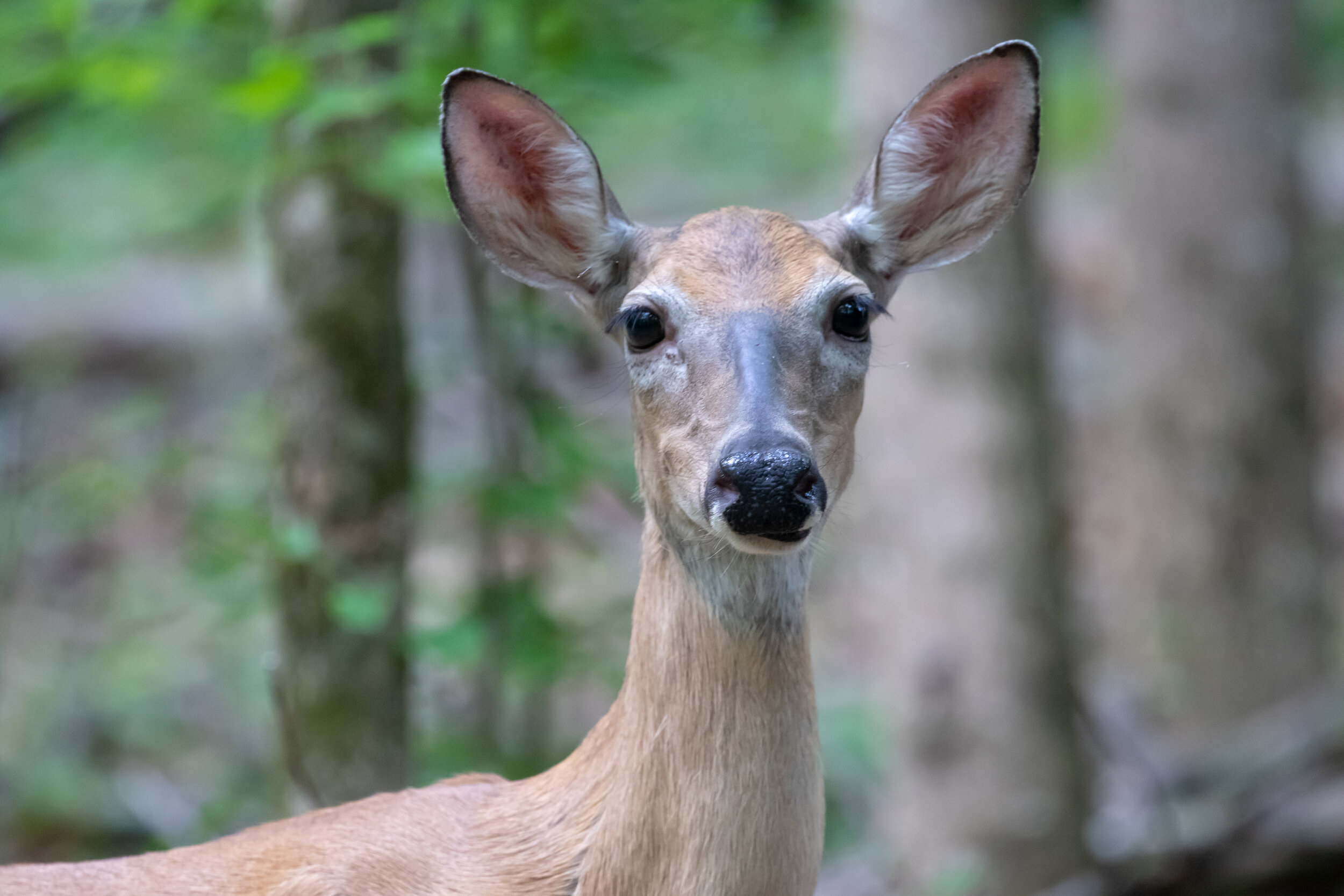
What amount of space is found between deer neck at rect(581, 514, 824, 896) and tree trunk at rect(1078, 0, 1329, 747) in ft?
23.3

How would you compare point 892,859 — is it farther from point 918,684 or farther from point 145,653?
point 145,653

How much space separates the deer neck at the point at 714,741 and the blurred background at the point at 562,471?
67cm

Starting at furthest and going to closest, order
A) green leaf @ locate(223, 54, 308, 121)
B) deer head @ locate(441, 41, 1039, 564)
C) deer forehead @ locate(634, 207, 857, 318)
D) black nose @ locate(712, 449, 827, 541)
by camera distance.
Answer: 1. green leaf @ locate(223, 54, 308, 121)
2. deer forehead @ locate(634, 207, 857, 318)
3. deer head @ locate(441, 41, 1039, 564)
4. black nose @ locate(712, 449, 827, 541)

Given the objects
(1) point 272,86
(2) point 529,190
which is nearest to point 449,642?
(1) point 272,86

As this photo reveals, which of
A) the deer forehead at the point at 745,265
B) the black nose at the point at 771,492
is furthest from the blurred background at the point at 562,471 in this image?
the black nose at the point at 771,492

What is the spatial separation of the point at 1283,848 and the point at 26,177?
773cm

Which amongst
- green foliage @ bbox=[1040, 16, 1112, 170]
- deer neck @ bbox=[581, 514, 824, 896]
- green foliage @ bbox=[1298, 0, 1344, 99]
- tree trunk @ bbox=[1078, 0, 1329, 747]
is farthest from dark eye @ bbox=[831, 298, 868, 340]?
green foliage @ bbox=[1040, 16, 1112, 170]

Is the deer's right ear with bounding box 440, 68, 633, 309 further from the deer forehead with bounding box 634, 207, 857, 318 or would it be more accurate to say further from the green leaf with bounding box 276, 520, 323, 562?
the green leaf with bounding box 276, 520, 323, 562

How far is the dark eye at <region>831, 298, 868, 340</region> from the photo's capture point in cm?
284

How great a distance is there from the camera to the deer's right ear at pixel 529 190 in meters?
2.91

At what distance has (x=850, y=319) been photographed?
286 centimetres

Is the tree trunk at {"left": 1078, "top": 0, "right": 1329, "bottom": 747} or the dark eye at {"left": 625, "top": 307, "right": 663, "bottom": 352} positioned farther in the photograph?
the tree trunk at {"left": 1078, "top": 0, "right": 1329, "bottom": 747}

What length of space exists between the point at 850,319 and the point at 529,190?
822mm

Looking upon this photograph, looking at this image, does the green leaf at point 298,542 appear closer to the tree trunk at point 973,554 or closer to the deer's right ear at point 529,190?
the deer's right ear at point 529,190
